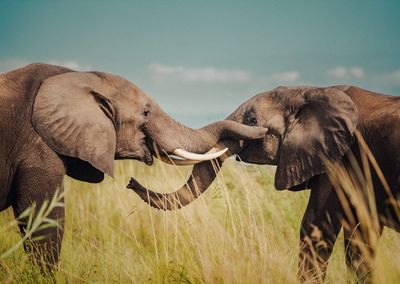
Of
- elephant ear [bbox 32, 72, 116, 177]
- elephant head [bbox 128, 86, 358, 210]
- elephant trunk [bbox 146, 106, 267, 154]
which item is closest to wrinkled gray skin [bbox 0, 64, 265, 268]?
elephant ear [bbox 32, 72, 116, 177]

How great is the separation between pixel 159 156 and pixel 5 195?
1.39 metres

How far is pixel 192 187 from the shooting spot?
575 centimetres

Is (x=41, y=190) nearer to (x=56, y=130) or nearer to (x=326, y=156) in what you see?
(x=56, y=130)

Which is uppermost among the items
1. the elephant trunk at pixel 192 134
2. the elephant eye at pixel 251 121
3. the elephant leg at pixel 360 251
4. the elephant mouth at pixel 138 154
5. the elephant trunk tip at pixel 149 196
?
the elephant eye at pixel 251 121

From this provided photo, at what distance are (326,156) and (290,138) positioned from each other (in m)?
0.43

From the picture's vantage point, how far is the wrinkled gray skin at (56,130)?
15.8 ft

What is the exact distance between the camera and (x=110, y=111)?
520 cm

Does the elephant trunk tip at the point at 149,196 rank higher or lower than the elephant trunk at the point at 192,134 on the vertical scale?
lower

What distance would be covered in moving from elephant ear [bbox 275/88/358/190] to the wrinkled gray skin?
1.43 m

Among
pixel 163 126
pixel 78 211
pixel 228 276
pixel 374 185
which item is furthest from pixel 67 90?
pixel 78 211

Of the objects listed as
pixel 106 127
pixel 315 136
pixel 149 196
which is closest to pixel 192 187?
pixel 149 196

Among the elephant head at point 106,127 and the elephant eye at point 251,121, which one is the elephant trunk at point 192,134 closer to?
the elephant head at point 106,127

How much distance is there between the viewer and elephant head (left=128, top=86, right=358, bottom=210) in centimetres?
545

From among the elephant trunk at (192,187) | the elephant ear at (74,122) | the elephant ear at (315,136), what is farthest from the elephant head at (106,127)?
the elephant ear at (315,136)
